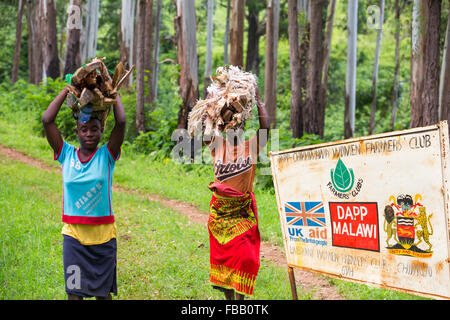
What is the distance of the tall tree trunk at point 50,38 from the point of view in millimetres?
19391

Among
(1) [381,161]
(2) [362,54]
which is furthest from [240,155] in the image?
(2) [362,54]

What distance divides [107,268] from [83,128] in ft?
3.50

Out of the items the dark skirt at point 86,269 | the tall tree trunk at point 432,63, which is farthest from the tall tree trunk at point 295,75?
the dark skirt at point 86,269

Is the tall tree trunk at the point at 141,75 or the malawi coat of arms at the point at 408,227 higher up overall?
the tall tree trunk at the point at 141,75

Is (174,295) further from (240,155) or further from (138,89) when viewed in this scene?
(138,89)

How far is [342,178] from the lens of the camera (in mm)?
4102

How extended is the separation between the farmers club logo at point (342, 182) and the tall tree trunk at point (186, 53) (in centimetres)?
952

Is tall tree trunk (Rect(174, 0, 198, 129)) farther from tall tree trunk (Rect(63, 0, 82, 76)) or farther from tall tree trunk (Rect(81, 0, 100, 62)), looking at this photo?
tall tree trunk (Rect(81, 0, 100, 62))

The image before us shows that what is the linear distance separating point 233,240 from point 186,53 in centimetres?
1000

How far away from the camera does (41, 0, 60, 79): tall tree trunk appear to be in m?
19.4

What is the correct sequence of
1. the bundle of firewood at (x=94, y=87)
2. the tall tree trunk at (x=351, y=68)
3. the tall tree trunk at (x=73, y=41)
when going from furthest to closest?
1. the tall tree trunk at (x=351, y=68)
2. the tall tree trunk at (x=73, y=41)
3. the bundle of firewood at (x=94, y=87)

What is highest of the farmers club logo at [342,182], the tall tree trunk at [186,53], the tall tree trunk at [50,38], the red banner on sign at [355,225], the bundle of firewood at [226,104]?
the tall tree trunk at [50,38]

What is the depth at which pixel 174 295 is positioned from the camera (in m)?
A: 5.18

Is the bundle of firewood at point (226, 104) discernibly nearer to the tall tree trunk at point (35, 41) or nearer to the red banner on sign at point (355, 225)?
the red banner on sign at point (355, 225)
